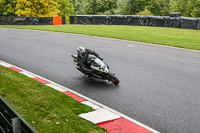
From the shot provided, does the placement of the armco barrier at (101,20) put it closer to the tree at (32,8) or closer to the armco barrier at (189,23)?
the armco barrier at (189,23)

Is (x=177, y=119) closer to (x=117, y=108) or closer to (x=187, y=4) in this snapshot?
(x=117, y=108)

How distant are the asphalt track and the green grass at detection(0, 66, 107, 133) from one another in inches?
40.2

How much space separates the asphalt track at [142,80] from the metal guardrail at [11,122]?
125 inches

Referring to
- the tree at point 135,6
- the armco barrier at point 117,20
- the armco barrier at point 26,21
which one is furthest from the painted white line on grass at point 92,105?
the tree at point 135,6

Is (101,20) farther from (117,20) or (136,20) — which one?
(136,20)

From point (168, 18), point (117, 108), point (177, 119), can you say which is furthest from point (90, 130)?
point (168, 18)

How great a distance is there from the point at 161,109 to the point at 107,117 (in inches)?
58.5

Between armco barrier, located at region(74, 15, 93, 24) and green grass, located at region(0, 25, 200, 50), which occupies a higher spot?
armco barrier, located at region(74, 15, 93, 24)

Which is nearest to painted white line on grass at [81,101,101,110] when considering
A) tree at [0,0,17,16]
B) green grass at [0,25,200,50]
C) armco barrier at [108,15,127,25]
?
green grass at [0,25,200,50]

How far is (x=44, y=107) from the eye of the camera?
590 centimetres

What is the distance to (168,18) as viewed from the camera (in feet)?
98.7

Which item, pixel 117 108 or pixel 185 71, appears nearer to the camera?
pixel 117 108

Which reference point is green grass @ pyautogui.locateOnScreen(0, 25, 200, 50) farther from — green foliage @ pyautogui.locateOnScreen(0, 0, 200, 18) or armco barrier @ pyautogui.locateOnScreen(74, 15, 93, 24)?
green foliage @ pyautogui.locateOnScreen(0, 0, 200, 18)

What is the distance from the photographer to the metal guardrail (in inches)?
106
